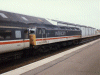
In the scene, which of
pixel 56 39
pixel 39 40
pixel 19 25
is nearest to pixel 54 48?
pixel 56 39

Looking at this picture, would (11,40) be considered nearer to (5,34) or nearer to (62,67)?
(5,34)

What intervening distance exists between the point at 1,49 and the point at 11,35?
4.41ft

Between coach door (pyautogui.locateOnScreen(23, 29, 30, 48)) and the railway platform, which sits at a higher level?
coach door (pyautogui.locateOnScreen(23, 29, 30, 48))

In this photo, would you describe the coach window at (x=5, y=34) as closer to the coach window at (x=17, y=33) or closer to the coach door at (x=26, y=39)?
the coach window at (x=17, y=33)

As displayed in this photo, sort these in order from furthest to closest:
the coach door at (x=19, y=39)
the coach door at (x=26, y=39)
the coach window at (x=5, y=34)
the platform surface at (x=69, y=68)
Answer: the coach door at (x=26, y=39) → the coach door at (x=19, y=39) → the coach window at (x=5, y=34) → the platform surface at (x=69, y=68)

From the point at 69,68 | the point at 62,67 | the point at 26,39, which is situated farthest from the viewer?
the point at 26,39

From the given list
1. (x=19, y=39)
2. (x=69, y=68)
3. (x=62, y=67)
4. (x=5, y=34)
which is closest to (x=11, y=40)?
(x=5, y=34)

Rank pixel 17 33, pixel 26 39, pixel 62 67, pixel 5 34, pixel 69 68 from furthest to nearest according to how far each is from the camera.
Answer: pixel 26 39 → pixel 17 33 → pixel 5 34 → pixel 62 67 → pixel 69 68

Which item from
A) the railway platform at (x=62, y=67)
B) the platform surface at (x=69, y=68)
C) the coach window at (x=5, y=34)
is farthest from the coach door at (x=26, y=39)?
the platform surface at (x=69, y=68)

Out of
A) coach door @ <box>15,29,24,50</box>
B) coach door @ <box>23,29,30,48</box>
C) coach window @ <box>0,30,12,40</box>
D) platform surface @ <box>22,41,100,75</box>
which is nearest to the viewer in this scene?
platform surface @ <box>22,41,100,75</box>

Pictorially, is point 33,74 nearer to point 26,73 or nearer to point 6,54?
point 26,73

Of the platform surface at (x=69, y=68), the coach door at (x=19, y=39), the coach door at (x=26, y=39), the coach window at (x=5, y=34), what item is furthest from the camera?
the coach door at (x=26, y=39)

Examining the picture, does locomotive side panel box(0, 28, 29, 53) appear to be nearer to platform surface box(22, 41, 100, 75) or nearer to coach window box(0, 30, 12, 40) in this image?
coach window box(0, 30, 12, 40)

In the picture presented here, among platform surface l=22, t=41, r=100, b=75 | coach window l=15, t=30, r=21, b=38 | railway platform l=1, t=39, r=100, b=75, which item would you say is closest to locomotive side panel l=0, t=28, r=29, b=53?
coach window l=15, t=30, r=21, b=38
